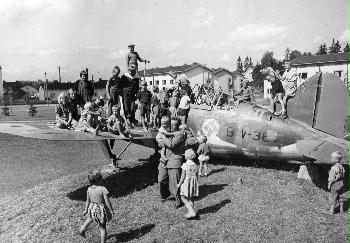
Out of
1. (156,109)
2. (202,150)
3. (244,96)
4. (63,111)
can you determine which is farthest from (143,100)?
(244,96)

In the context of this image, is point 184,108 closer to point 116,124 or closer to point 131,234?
point 116,124

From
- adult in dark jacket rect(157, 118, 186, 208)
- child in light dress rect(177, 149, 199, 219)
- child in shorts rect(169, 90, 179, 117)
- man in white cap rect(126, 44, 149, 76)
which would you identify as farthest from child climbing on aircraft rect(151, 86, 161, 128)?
child in light dress rect(177, 149, 199, 219)

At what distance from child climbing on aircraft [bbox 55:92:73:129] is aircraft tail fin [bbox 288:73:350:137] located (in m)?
7.90

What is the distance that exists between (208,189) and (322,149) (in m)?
3.50

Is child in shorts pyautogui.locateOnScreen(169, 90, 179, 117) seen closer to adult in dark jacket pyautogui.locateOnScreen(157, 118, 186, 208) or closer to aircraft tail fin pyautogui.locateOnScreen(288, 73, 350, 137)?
adult in dark jacket pyautogui.locateOnScreen(157, 118, 186, 208)

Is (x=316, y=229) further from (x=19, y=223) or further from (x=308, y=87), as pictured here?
(x=19, y=223)

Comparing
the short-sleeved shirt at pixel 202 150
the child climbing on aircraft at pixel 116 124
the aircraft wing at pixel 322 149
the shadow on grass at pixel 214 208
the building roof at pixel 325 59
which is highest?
the building roof at pixel 325 59

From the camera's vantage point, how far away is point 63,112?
37.1 feet

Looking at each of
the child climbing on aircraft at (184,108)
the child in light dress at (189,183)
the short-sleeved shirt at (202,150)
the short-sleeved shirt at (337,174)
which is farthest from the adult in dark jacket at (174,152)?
the short-sleeved shirt at (337,174)

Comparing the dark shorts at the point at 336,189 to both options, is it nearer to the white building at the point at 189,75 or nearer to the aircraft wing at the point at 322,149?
the aircraft wing at the point at 322,149

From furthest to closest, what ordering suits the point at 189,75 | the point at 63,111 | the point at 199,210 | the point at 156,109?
the point at 189,75, the point at 156,109, the point at 63,111, the point at 199,210

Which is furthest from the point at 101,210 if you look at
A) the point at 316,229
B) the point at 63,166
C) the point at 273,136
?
the point at 63,166

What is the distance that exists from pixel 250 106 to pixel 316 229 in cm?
540

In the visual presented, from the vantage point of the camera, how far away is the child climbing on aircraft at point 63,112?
1059 cm
